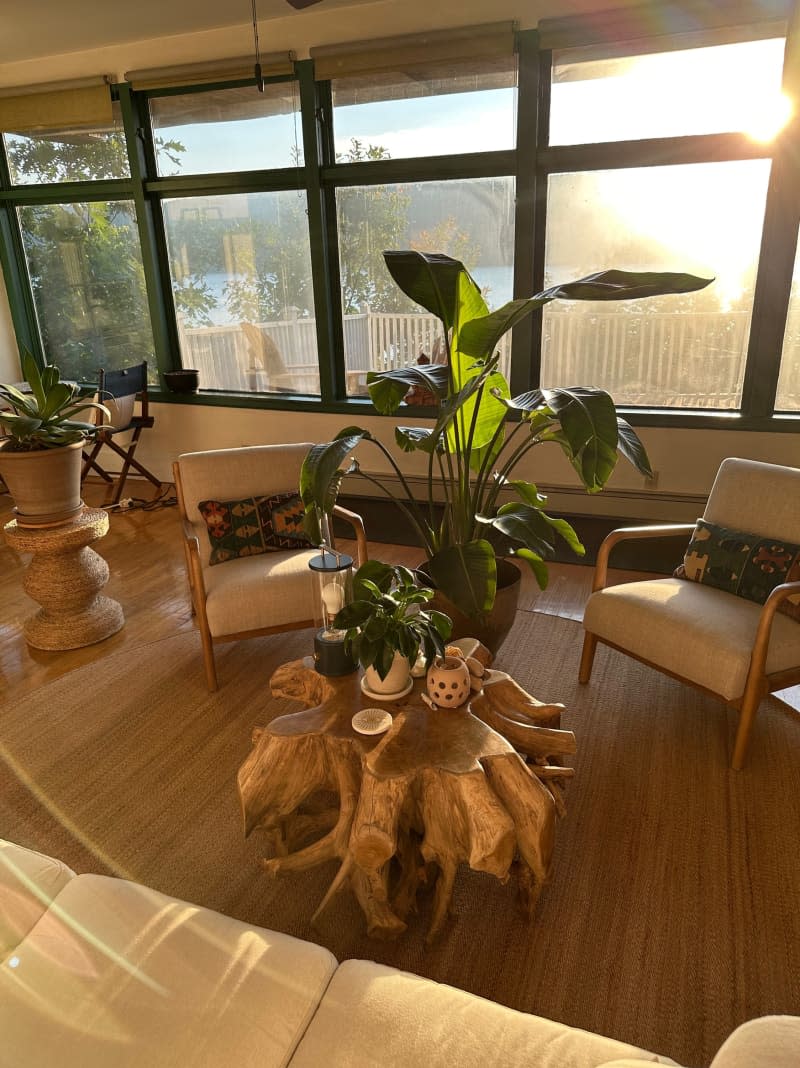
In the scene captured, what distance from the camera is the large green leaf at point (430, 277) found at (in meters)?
2.56

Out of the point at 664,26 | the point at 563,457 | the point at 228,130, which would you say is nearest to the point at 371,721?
the point at 563,457

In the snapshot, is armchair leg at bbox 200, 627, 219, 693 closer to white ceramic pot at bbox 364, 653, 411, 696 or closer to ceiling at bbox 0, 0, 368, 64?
white ceramic pot at bbox 364, 653, 411, 696

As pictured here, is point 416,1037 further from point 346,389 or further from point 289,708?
point 346,389

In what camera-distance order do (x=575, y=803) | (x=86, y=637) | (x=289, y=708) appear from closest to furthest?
1. (x=575, y=803)
2. (x=289, y=708)
3. (x=86, y=637)

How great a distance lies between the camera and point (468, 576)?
225 centimetres

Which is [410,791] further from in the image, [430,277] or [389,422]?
[389,422]

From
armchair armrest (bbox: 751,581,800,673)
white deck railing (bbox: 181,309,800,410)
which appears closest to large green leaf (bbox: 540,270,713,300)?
armchair armrest (bbox: 751,581,800,673)

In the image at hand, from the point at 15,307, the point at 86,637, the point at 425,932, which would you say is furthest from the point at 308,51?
the point at 425,932

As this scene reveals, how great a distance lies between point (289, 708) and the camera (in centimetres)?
265

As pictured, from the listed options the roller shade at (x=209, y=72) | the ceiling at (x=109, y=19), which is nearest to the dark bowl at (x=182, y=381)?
the roller shade at (x=209, y=72)

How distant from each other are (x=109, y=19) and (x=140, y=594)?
11.0ft

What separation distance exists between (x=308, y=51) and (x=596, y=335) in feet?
7.86

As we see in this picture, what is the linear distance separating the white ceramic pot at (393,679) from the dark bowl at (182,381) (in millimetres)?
3931

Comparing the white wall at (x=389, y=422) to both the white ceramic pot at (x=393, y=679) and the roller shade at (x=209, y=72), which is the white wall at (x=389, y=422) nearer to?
the roller shade at (x=209, y=72)
